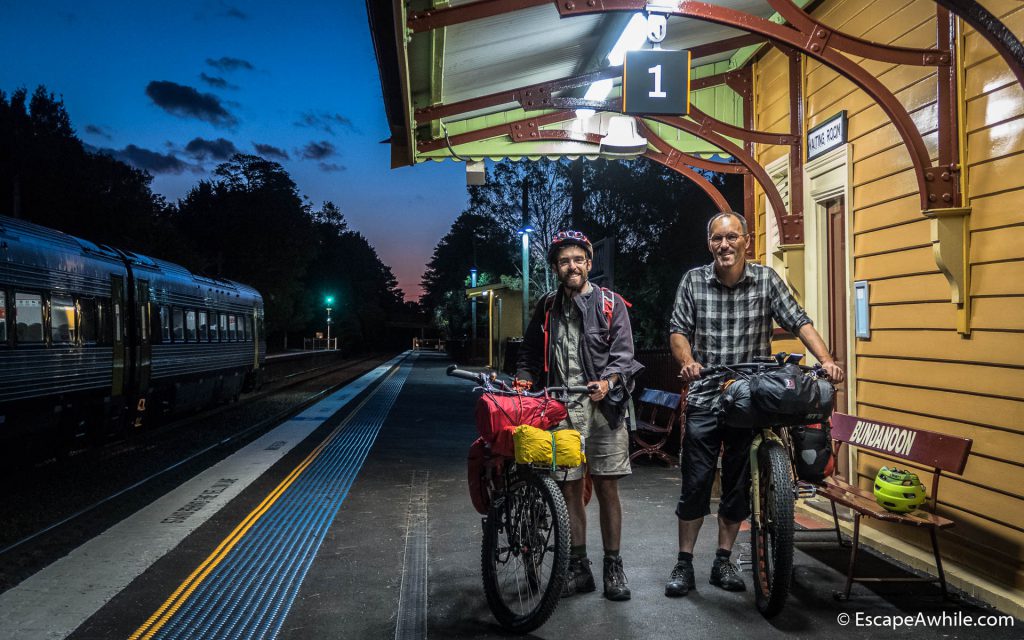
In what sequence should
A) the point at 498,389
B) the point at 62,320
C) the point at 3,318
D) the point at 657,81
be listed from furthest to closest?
1. the point at 62,320
2. the point at 3,318
3. the point at 657,81
4. the point at 498,389

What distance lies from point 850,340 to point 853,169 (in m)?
1.31

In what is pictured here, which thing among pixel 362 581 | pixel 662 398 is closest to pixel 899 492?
pixel 362 581

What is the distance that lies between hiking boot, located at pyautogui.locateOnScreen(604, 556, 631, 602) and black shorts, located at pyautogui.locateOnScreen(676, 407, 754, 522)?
444 mm

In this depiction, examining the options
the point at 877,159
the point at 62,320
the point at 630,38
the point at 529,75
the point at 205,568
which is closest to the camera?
the point at 205,568

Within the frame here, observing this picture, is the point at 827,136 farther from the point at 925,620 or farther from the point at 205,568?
the point at 205,568

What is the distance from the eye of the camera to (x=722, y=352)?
4.46 meters

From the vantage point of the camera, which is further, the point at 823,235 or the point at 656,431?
the point at 656,431

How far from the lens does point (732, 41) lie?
8.18 metres

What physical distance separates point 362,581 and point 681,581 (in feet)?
5.92

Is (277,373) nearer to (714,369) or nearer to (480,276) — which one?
(480,276)

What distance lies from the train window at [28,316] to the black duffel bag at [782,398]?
826 centimetres

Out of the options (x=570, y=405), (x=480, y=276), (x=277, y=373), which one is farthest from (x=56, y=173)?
(x=570, y=405)

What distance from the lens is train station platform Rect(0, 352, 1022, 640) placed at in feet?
12.8

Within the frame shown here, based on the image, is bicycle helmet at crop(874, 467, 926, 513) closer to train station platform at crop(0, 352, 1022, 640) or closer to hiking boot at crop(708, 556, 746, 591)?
train station platform at crop(0, 352, 1022, 640)
